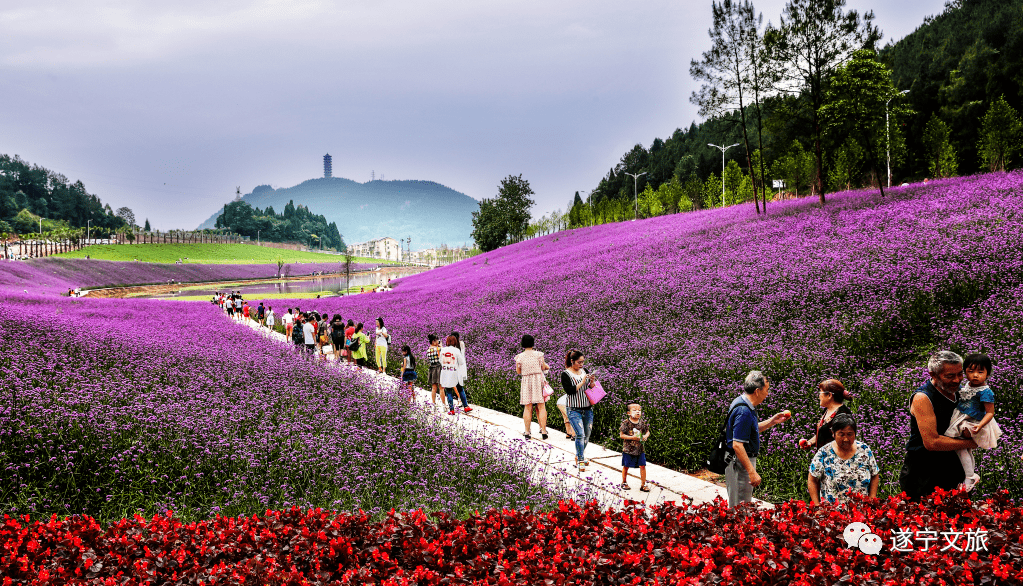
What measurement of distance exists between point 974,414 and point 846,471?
1110 mm

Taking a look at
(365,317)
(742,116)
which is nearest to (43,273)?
(365,317)

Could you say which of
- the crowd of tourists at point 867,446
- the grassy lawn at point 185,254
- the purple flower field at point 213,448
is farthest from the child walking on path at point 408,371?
the grassy lawn at point 185,254

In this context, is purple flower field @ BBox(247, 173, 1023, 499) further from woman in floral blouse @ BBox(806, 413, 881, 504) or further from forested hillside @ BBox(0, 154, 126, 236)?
forested hillside @ BBox(0, 154, 126, 236)

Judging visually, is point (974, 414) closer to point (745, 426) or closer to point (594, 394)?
point (745, 426)

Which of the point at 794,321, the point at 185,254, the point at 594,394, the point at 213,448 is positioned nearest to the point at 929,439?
the point at 594,394

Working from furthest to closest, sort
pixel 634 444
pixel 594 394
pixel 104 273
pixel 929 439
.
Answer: pixel 104 273 < pixel 594 394 < pixel 634 444 < pixel 929 439

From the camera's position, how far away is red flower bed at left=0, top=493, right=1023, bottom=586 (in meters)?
3.97

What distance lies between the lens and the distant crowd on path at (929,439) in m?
4.78

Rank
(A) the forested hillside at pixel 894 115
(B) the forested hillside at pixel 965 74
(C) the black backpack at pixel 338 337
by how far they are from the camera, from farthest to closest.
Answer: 1. (B) the forested hillside at pixel 965 74
2. (A) the forested hillside at pixel 894 115
3. (C) the black backpack at pixel 338 337

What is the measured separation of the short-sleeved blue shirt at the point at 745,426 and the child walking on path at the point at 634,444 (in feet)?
5.78

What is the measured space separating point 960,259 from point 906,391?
620 centimetres

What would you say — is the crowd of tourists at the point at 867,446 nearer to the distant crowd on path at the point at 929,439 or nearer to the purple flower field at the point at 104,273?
the distant crowd on path at the point at 929,439

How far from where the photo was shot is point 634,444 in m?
→ 7.59

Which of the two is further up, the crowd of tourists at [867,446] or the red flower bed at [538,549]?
the crowd of tourists at [867,446]
